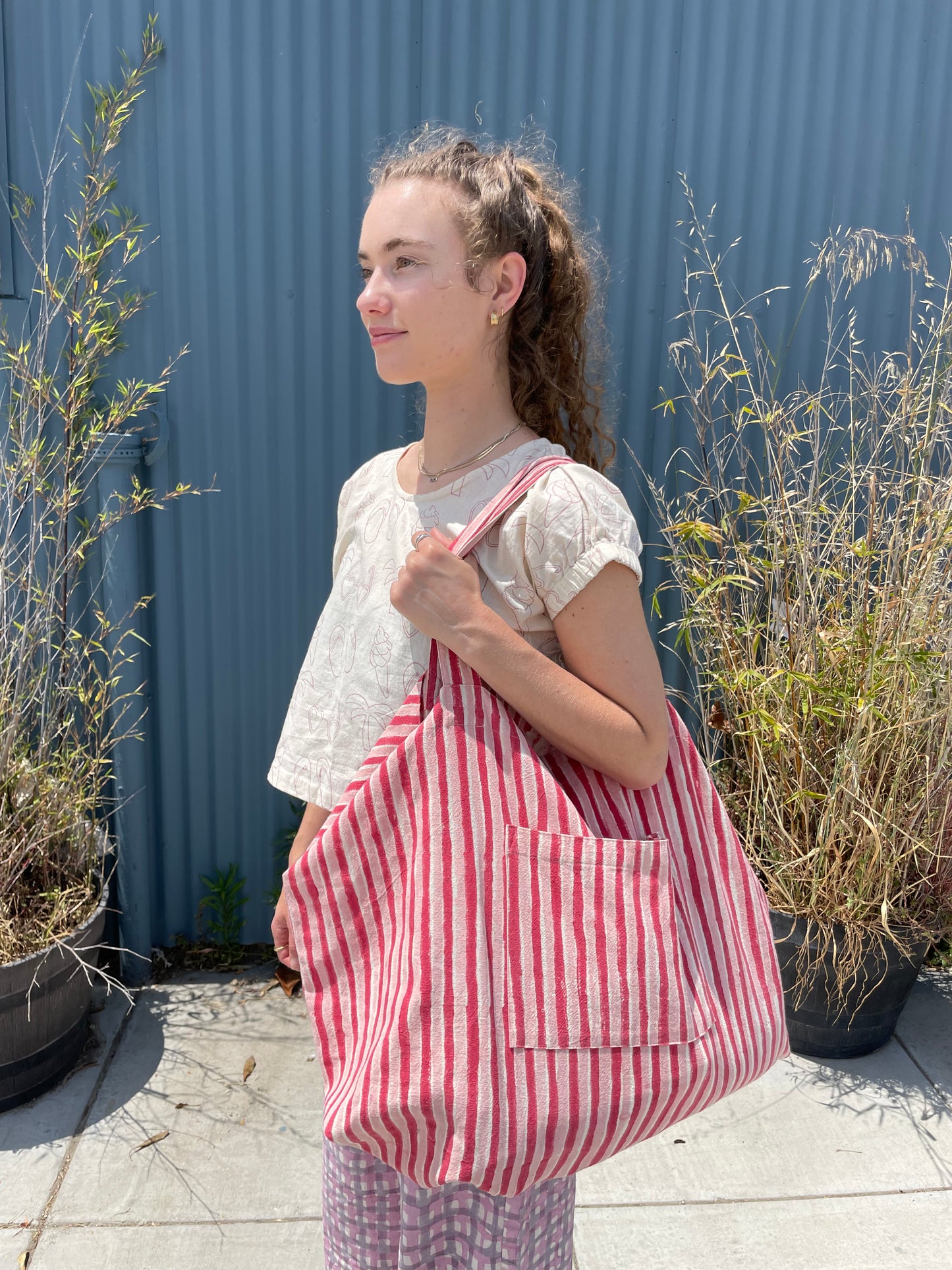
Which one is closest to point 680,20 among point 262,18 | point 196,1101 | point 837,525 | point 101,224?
point 262,18

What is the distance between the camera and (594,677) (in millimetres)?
1180

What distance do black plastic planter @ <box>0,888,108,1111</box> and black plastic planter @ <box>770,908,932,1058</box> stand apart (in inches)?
70.7

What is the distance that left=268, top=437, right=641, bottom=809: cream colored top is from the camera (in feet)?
3.85

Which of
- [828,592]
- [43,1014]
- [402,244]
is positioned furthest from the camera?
[828,592]

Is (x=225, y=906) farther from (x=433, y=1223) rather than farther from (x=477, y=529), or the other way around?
(x=477, y=529)

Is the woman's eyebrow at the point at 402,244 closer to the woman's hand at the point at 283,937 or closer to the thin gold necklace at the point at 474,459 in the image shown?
the thin gold necklace at the point at 474,459

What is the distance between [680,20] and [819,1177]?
296 centimetres

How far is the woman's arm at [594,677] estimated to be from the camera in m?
1.12

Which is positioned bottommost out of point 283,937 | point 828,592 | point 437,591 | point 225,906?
point 225,906

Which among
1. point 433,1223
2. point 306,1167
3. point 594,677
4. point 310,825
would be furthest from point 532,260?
point 306,1167

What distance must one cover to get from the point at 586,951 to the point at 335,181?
7.59 feet

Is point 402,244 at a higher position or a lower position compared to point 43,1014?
higher

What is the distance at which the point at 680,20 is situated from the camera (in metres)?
2.64

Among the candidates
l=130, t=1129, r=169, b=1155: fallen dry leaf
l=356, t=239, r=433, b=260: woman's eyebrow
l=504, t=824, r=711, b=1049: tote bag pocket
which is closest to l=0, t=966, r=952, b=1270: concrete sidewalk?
l=130, t=1129, r=169, b=1155: fallen dry leaf
